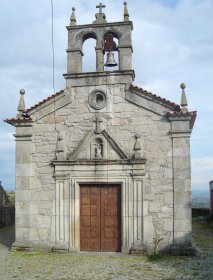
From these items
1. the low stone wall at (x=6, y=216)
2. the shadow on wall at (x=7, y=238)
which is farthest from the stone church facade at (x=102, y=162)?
the low stone wall at (x=6, y=216)

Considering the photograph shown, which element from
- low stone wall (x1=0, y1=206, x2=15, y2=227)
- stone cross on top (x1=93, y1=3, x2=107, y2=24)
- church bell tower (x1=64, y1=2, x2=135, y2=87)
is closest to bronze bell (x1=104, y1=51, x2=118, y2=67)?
church bell tower (x1=64, y1=2, x2=135, y2=87)

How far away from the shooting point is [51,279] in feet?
27.3

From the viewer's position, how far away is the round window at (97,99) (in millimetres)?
11953

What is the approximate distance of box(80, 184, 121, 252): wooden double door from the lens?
11586mm

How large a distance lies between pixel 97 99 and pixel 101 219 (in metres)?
3.75

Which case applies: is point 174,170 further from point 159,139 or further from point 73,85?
point 73,85

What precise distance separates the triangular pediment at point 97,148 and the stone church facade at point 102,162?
3 cm

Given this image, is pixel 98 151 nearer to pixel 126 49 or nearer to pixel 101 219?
pixel 101 219

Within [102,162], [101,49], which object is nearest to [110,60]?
[101,49]

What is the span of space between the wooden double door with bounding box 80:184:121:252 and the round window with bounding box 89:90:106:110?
2.50m

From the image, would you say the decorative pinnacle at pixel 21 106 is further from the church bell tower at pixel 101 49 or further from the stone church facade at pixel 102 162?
the church bell tower at pixel 101 49

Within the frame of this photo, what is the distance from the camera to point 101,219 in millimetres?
11633

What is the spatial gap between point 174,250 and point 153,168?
8.00 feet

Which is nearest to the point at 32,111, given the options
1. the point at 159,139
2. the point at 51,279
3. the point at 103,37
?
the point at 103,37
